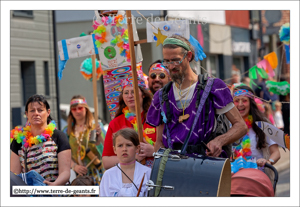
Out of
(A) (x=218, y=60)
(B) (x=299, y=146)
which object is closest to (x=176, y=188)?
(B) (x=299, y=146)

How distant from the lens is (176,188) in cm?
345

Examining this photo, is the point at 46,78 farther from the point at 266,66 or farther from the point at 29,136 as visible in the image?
the point at 29,136

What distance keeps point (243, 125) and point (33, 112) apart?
1.80m

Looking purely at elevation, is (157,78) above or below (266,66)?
below

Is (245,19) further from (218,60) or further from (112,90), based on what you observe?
(112,90)

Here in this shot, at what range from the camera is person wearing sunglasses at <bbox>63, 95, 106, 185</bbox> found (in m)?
6.28

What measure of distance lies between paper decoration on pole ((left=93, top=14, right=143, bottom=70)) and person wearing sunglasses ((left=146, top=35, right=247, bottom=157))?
1.81 m

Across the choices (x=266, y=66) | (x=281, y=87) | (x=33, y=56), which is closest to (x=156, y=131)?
(x=281, y=87)

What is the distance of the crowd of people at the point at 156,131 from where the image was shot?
12.1ft

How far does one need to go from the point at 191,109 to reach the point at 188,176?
51 cm

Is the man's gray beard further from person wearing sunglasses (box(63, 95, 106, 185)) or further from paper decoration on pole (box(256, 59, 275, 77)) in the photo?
paper decoration on pole (box(256, 59, 275, 77))

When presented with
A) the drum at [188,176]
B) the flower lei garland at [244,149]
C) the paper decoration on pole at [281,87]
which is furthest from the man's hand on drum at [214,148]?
the paper decoration on pole at [281,87]

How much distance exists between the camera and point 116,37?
5.57 metres

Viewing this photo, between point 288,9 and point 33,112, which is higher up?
point 288,9
